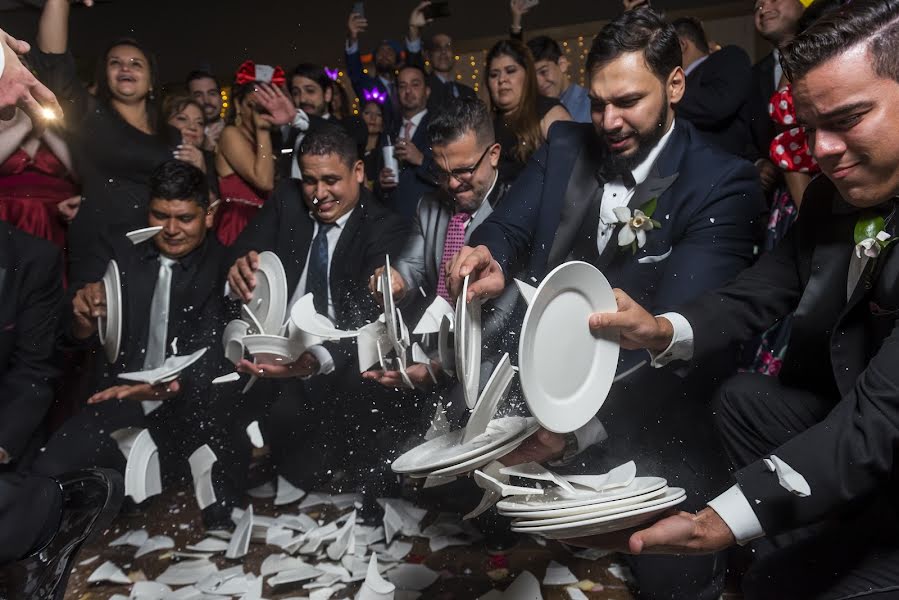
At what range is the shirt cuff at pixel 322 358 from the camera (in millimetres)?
Answer: 1659

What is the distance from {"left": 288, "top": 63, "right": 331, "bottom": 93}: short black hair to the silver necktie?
67cm

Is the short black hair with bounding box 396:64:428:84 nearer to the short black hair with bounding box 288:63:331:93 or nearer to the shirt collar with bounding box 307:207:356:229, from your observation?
the short black hair with bounding box 288:63:331:93

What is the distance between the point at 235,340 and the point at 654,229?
92 centimetres

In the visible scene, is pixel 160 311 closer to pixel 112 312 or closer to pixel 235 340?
pixel 112 312

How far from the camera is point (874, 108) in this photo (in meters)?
0.88

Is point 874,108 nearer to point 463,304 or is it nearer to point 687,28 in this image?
point 463,304

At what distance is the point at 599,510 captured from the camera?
0.82m

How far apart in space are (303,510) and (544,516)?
3.30 ft

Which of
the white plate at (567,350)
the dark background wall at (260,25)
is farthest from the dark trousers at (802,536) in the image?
the dark background wall at (260,25)

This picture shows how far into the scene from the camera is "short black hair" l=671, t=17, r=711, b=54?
67.4 inches

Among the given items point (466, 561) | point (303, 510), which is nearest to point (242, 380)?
point (303, 510)

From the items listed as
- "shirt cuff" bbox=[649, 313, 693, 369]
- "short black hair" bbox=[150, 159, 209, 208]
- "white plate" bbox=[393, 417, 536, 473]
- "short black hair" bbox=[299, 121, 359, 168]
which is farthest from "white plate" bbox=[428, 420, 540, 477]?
"short black hair" bbox=[150, 159, 209, 208]

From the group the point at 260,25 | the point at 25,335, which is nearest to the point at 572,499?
the point at 25,335

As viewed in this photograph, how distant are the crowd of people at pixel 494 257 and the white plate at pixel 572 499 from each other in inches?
1.9
